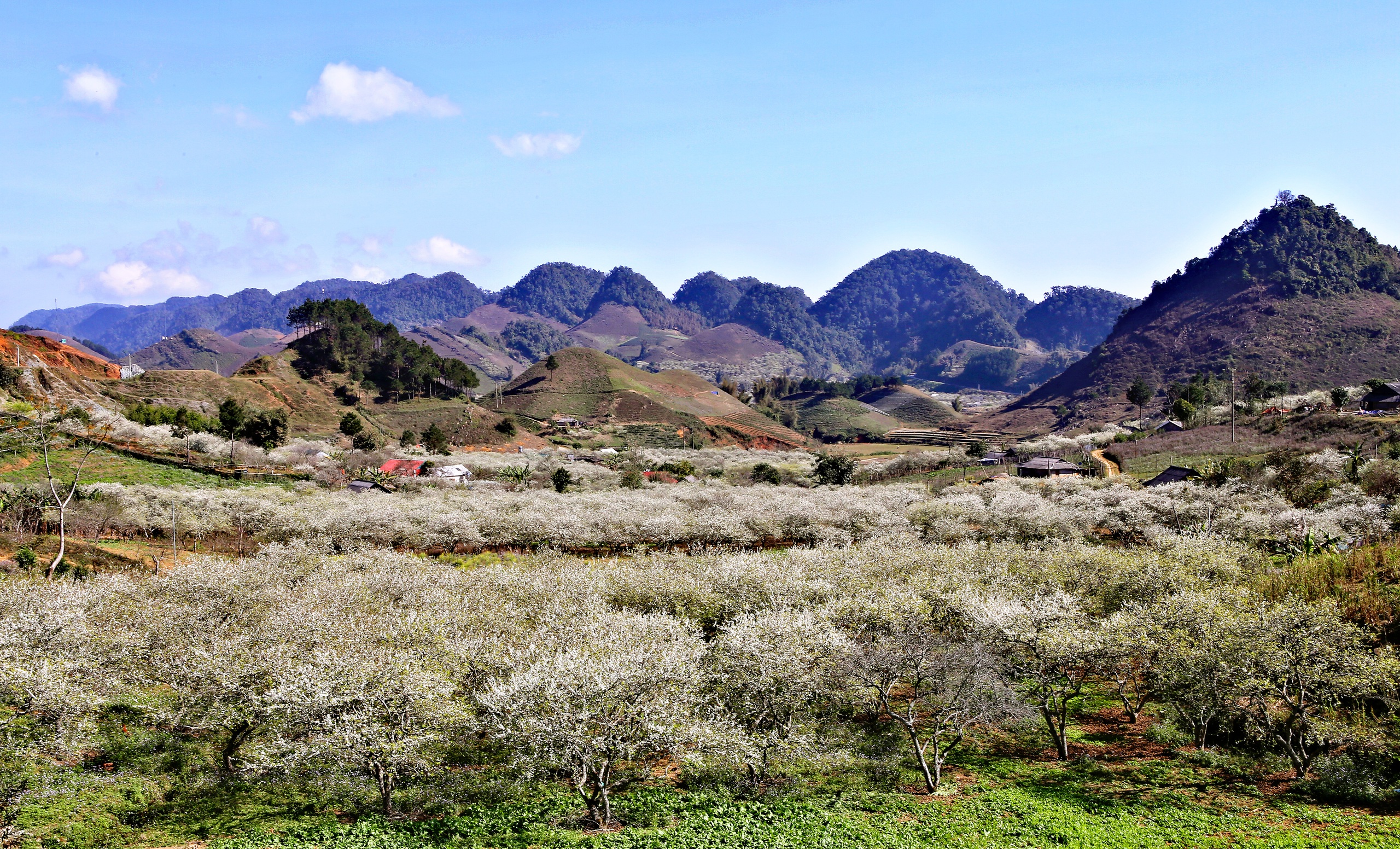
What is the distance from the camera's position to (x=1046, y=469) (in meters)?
81.4

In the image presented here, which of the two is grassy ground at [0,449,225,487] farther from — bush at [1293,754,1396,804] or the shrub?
bush at [1293,754,1396,804]

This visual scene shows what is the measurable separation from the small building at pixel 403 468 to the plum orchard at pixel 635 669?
1955 inches

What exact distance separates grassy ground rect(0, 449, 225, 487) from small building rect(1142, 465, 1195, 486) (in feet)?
277

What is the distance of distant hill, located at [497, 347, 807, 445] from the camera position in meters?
144

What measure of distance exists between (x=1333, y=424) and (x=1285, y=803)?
7461 centimetres

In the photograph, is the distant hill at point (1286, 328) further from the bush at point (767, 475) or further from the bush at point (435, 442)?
the bush at point (435, 442)

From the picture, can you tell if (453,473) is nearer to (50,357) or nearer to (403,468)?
(403,468)

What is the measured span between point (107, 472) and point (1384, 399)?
142 m

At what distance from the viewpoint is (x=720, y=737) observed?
18.8m

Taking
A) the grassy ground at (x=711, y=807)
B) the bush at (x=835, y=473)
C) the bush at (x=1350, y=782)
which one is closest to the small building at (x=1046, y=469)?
the bush at (x=835, y=473)

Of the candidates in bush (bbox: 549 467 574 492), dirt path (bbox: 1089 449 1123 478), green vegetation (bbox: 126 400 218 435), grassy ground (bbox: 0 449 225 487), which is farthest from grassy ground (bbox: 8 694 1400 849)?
green vegetation (bbox: 126 400 218 435)

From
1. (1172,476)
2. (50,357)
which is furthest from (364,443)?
(1172,476)

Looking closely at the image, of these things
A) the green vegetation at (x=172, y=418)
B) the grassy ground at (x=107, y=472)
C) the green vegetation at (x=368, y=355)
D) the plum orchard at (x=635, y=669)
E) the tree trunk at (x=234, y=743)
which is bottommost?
the tree trunk at (x=234, y=743)

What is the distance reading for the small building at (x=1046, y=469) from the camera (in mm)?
80625
